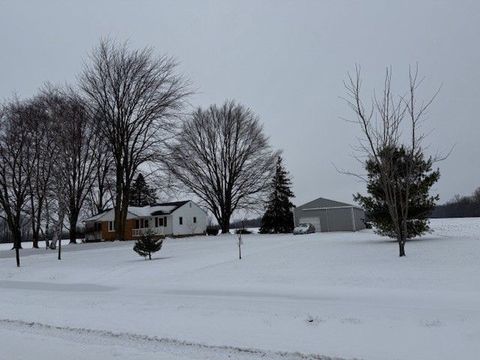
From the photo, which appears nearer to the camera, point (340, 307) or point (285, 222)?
point (340, 307)

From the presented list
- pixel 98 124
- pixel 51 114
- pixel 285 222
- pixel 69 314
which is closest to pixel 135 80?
pixel 98 124

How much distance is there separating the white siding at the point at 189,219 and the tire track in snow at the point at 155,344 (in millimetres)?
44752

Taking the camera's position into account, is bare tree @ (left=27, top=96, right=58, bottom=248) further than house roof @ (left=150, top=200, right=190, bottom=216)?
No

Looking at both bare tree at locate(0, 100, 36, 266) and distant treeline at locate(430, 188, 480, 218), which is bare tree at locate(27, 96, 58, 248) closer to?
bare tree at locate(0, 100, 36, 266)

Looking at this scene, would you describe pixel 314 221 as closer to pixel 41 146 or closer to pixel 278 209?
pixel 278 209

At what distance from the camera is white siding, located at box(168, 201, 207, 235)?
5481 cm

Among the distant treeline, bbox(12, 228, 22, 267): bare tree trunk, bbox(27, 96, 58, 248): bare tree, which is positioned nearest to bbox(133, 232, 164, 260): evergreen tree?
bbox(12, 228, 22, 267): bare tree trunk

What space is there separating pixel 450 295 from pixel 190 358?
24.8ft

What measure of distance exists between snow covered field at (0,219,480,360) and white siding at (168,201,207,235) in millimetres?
33754

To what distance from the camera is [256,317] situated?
9938mm

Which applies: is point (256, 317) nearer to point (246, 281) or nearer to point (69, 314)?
point (69, 314)

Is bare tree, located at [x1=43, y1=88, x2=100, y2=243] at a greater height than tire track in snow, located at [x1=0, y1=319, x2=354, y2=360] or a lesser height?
greater

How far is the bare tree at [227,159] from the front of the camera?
54.4 m

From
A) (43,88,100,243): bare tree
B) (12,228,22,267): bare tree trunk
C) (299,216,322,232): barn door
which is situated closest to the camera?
(12,228,22,267): bare tree trunk
